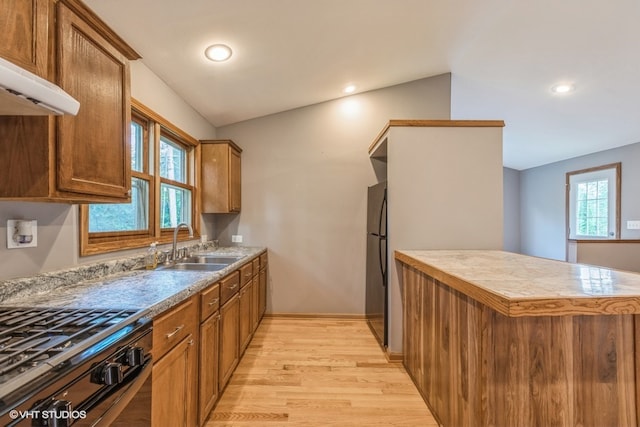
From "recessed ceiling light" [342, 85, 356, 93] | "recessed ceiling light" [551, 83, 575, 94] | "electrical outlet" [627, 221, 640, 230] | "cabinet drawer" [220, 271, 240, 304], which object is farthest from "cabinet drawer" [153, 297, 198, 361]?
"electrical outlet" [627, 221, 640, 230]

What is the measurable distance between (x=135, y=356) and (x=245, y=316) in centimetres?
172

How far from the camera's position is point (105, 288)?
1509mm

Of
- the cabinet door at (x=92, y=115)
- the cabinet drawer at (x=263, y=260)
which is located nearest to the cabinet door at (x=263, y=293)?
the cabinet drawer at (x=263, y=260)

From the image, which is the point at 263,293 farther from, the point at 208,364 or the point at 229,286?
the point at 208,364

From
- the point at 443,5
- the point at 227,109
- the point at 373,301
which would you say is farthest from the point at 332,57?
the point at 373,301

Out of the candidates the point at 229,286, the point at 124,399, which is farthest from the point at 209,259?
the point at 124,399

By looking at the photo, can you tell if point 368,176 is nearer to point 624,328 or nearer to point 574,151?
point 624,328

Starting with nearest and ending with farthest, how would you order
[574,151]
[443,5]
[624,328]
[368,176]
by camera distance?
[624,328], [443,5], [368,176], [574,151]

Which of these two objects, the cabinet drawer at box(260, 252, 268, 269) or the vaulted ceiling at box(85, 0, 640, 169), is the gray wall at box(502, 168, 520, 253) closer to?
the vaulted ceiling at box(85, 0, 640, 169)

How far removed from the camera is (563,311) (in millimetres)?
1067

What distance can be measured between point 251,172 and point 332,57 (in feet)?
5.73

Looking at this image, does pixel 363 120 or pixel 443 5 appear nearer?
pixel 443 5

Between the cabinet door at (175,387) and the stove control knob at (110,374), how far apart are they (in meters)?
0.31

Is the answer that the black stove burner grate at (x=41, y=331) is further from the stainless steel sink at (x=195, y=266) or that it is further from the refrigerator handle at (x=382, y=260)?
the refrigerator handle at (x=382, y=260)
